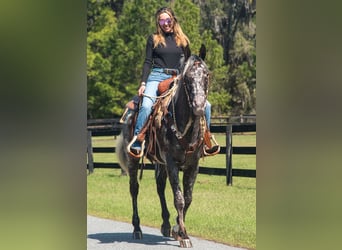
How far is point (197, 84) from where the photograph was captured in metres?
6.07

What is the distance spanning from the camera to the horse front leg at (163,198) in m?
7.60

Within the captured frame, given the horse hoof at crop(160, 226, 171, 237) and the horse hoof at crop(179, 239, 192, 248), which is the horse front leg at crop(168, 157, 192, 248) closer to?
the horse hoof at crop(179, 239, 192, 248)

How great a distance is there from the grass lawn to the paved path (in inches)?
9.1

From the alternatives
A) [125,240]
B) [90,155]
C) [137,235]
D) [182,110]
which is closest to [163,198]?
[137,235]

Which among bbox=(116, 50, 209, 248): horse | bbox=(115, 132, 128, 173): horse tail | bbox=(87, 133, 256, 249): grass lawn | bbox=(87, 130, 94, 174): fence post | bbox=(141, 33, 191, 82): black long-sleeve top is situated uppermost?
bbox=(141, 33, 191, 82): black long-sleeve top

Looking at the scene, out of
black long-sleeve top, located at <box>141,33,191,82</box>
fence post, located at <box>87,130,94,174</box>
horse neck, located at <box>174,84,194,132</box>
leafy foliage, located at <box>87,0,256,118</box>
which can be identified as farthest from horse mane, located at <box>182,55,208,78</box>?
leafy foliage, located at <box>87,0,256,118</box>

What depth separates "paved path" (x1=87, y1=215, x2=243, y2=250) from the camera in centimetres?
664

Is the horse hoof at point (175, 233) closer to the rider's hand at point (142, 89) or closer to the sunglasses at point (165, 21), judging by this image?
the rider's hand at point (142, 89)

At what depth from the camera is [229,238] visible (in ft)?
22.4

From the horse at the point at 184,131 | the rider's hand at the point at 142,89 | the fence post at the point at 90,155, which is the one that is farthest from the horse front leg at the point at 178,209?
the fence post at the point at 90,155

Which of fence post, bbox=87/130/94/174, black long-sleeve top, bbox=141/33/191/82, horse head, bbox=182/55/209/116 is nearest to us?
horse head, bbox=182/55/209/116
